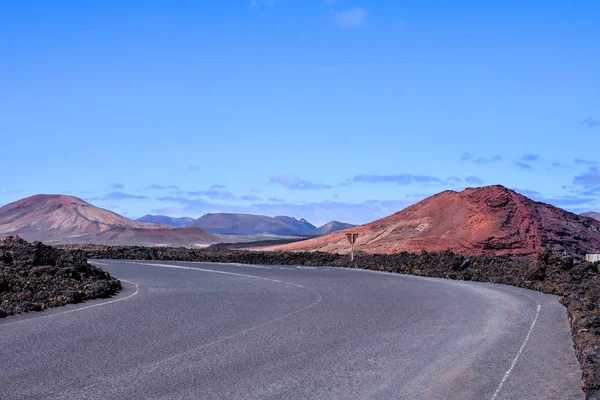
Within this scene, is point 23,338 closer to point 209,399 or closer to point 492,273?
point 209,399

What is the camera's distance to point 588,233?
5638cm

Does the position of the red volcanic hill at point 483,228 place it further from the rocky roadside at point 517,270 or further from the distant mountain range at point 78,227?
the distant mountain range at point 78,227

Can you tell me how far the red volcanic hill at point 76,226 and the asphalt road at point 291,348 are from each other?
360 feet

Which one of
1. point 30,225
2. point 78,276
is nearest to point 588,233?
point 78,276

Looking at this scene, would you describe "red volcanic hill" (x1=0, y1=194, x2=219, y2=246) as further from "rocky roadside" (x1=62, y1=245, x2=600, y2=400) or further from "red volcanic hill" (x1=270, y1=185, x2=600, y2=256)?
"rocky roadside" (x1=62, y1=245, x2=600, y2=400)

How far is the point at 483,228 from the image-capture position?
53.7 m

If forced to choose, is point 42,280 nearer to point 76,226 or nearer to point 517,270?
point 517,270

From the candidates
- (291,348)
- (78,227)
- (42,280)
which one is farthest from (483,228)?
(78,227)

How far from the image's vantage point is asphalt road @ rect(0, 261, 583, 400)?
9.56 metres

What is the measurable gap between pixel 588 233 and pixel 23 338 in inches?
1968

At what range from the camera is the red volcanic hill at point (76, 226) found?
136 m

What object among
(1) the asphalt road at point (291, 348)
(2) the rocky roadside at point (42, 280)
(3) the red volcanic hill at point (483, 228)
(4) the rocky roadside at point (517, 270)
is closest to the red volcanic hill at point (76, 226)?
(3) the red volcanic hill at point (483, 228)

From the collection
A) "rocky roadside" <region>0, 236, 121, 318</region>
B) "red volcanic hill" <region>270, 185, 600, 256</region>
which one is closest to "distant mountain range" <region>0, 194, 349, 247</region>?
"red volcanic hill" <region>270, 185, 600, 256</region>

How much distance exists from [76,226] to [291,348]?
147071mm
